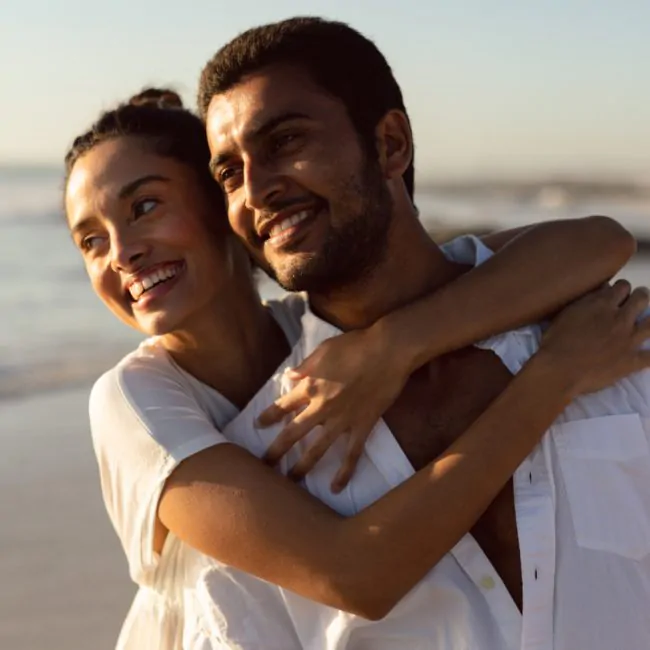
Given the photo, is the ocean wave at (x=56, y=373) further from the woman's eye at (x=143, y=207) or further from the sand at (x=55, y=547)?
the woman's eye at (x=143, y=207)

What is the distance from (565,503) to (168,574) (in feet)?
2.68

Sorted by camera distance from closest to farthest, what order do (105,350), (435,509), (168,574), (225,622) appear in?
(435,509) < (225,622) < (168,574) < (105,350)

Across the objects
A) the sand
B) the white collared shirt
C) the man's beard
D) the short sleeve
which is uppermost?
the man's beard

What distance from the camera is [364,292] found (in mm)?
2545

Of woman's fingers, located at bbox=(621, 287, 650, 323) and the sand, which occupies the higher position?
woman's fingers, located at bbox=(621, 287, 650, 323)

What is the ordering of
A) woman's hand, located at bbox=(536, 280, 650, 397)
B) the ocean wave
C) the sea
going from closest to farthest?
woman's hand, located at bbox=(536, 280, 650, 397)
the ocean wave
the sea

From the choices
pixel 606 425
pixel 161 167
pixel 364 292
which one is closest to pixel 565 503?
pixel 606 425

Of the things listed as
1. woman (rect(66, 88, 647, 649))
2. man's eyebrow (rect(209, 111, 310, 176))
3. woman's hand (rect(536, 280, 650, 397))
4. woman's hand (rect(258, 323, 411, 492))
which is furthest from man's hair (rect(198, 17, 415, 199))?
woman's hand (rect(536, 280, 650, 397))

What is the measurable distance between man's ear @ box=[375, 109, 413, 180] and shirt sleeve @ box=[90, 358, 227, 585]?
25.4 inches

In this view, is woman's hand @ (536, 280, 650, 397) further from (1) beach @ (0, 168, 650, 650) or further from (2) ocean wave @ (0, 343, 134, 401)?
(2) ocean wave @ (0, 343, 134, 401)

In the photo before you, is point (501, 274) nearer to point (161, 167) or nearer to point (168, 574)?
point (161, 167)

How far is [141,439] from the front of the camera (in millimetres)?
2355

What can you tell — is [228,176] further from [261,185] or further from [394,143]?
[394,143]

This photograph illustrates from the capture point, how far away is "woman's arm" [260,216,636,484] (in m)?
2.33
